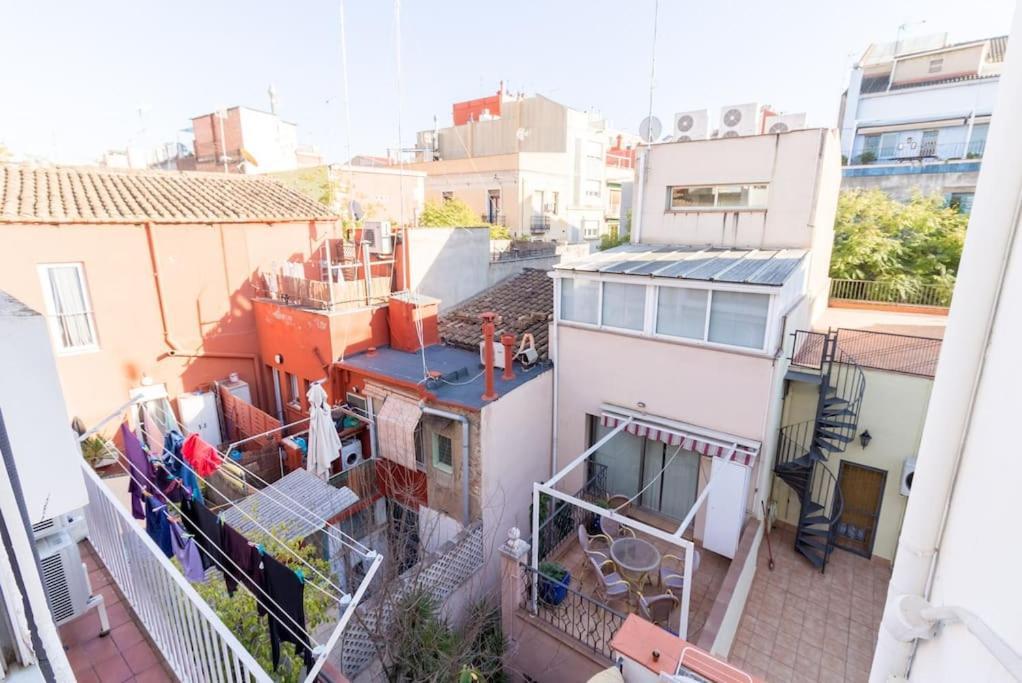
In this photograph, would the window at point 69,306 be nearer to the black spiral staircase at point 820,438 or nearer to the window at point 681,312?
the window at point 681,312

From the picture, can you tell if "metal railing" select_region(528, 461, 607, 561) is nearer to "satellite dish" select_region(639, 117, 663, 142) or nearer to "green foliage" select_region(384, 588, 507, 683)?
"green foliage" select_region(384, 588, 507, 683)

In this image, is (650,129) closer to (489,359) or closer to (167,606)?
(489,359)

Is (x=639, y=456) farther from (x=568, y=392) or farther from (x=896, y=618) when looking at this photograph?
(x=896, y=618)

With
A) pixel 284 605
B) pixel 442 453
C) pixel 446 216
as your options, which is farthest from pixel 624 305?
pixel 446 216

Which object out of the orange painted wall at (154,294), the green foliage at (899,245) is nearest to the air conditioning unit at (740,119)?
the green foliage at (899,245)

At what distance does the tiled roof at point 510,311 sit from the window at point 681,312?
148 inches

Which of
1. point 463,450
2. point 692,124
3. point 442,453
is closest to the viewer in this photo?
point 463,450

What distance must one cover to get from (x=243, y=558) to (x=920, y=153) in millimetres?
42412

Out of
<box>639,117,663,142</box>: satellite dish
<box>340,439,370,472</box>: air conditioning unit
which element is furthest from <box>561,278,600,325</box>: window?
<box>639,117,663,142</box>: satellite dish

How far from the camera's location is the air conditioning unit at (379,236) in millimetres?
16172

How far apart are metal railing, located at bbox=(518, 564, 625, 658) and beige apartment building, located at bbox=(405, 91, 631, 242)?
79.9ft

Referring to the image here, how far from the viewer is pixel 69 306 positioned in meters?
14.5

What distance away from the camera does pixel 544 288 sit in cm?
1814

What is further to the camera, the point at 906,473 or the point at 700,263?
the point at 700,263
